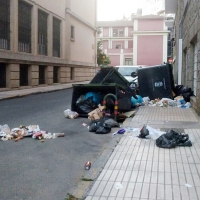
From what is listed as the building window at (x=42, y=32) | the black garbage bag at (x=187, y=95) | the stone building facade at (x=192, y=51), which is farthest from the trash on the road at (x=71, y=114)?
the building window at (x=42, y=32)

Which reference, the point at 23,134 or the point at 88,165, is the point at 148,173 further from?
the point at 23,134

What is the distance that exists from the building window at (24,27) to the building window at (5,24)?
1496mm

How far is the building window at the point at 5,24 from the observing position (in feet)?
63.4

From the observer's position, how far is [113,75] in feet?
37.2

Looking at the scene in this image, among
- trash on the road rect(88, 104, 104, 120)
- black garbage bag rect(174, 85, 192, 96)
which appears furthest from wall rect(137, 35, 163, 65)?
trash on the road rect(88, 104, 104, 120)

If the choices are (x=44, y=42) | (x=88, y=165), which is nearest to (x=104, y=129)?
(x=88, y=165)

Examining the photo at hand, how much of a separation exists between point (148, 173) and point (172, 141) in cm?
172

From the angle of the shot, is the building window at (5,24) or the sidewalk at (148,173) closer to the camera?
the sidewalk at (148,173)

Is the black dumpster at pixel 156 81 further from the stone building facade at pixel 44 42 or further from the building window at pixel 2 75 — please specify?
the building window at pixel 2 75

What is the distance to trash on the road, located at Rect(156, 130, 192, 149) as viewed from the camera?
627 centimetres

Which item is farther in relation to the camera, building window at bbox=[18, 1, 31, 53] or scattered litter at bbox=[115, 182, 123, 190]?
building window at bbox=[18, 1, 31, 53]

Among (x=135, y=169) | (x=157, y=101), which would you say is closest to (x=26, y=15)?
(x=157, y=101)

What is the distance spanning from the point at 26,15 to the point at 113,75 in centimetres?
1303

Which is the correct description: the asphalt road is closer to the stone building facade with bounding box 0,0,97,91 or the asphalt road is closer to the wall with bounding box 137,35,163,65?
the stone building facade with bounding box 0,0,97,91
